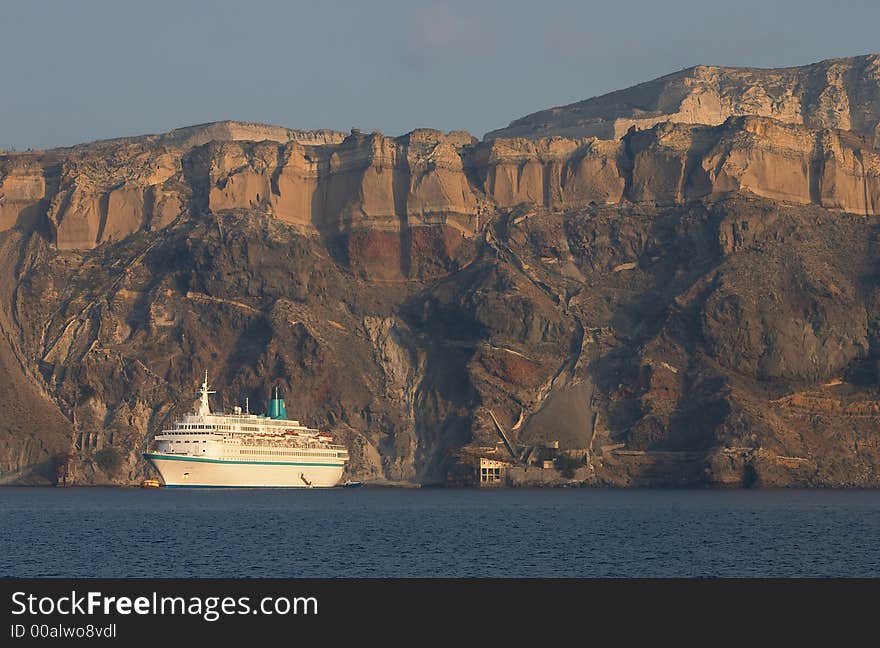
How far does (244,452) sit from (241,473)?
8.96 ft

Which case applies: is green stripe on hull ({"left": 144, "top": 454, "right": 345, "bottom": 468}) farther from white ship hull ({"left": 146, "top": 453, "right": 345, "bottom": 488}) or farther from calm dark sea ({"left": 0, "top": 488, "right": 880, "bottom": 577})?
calm dark sea ({"left": 0, "top": 488, "right": 880, "bottom": 577})

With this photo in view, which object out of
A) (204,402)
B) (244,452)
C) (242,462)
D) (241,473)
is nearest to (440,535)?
(204,402)

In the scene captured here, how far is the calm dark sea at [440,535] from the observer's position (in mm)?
80688

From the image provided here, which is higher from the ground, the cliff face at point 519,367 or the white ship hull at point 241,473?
the cliff face at point 519,367

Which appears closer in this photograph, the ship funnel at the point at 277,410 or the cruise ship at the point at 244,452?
the cruise ship at the point at 244,452

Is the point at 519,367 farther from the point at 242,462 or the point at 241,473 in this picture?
the point at 241,473

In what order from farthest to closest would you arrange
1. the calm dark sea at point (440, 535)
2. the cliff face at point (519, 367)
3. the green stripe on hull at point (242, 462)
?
the green stripe on hull at point (242, 462) → the cliff face at point (519, 367) → the calm dark sea at point (440, 535)

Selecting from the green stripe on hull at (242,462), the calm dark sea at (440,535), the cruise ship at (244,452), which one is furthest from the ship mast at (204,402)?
the calm dark sea at (440,535)

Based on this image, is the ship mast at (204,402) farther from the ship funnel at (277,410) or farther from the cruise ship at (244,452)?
the ship funnel at (277,410)

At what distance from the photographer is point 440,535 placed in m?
103

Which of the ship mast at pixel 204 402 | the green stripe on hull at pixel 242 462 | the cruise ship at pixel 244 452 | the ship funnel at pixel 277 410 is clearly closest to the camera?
the green stripe on hull at pixel 242 462
